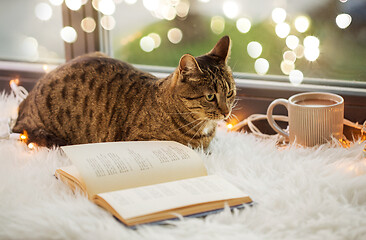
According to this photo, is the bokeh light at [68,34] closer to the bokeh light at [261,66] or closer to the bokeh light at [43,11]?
the bokeh light at [43,11]

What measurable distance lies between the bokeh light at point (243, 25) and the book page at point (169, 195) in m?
0.85

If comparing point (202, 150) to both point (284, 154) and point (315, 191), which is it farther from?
point (315, 191)

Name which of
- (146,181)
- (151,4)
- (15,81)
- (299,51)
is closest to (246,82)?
(299,51)

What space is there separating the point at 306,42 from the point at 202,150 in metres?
0.63

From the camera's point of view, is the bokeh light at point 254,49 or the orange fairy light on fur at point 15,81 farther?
the orange fairy light on fur at point 15,81

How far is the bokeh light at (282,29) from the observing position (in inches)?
64.6

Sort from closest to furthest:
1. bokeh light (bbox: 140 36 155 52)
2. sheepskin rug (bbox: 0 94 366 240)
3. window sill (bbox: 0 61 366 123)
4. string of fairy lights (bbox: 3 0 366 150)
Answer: sheepskin rug (bbox: 0 94 366 240)
window sill (bbox: 0 61 366 123)
string of fairy lights (bbox: 3 0 366 150)
bokeh light (bbox: 140 36 155 52)

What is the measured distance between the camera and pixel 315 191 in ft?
3.35

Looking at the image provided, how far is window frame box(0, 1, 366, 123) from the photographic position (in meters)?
1.51

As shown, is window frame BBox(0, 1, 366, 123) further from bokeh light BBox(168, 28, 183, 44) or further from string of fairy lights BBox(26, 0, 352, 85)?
bokeh light BBox(168, 28, 183, 44)

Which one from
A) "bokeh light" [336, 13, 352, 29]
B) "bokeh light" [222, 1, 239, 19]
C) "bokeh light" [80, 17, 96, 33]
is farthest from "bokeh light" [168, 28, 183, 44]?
"bokeh light" [336, 13, 352, 29]

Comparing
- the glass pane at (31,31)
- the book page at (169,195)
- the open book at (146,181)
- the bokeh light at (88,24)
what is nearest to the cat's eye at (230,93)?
the open book at (146,181)

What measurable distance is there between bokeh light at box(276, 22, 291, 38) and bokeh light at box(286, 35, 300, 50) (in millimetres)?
19

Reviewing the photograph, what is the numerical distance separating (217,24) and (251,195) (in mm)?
934
